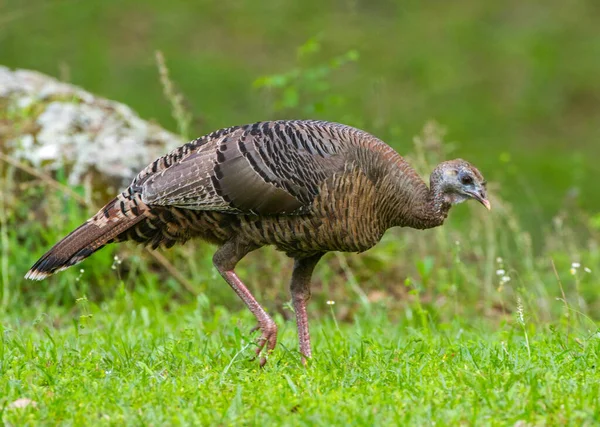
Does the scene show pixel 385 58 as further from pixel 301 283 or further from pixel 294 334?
pixel 301 283

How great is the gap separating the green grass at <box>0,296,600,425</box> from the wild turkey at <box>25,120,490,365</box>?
1.56 feet

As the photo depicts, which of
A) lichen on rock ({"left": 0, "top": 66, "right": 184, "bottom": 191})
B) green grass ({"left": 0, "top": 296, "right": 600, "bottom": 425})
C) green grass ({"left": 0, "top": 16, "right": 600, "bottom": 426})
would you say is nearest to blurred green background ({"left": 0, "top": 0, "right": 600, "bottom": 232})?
lichen on rock ({"left": 0, "top": 66, "right": 184, "bottom": 191})

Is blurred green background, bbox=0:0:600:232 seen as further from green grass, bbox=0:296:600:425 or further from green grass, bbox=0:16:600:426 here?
green grass, bbox=0:296:600:425

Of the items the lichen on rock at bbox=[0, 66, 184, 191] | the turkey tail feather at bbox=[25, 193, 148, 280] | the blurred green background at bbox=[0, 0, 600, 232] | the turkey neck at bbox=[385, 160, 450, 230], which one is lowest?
the turkey tail feather at bbox=[25, 193, 148, 280]

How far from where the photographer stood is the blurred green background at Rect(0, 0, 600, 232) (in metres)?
16.5

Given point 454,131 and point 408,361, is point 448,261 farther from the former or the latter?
point 454,131

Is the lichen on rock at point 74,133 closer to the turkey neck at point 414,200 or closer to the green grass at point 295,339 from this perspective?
the green grass at point 295,339

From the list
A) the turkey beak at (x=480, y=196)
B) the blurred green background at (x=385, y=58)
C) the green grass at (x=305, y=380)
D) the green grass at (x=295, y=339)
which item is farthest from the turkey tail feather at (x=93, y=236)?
the blurred green background at (x=385, y=58)

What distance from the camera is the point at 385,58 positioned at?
65.3 feet

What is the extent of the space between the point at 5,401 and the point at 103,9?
17.5 m

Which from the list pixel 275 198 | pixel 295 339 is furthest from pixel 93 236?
pixel 295 339

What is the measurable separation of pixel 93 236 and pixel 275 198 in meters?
1.21

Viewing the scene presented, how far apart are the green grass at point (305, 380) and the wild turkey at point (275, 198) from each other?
0.47 meters

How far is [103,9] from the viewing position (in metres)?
20.9
